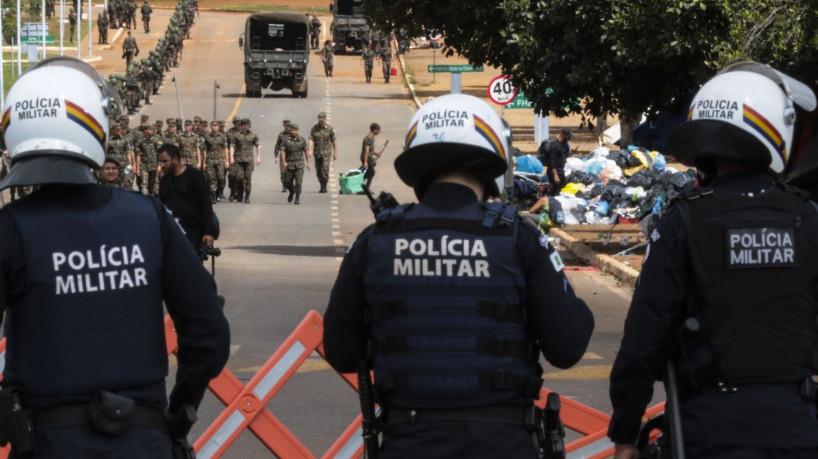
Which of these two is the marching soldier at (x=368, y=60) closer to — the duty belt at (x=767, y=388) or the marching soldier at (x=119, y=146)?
the marching soldier at (x=119, y=146)

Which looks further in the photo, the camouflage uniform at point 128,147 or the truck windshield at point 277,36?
the truck windshield at point 277,36

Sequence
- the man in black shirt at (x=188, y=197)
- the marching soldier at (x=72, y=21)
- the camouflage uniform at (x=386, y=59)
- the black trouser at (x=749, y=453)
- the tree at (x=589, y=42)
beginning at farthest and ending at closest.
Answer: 1. the marching soldier at (x=72, y=21)
2. the camouflage uniform at (x=386, y=59)
3. the tree at (x=589, y=42)
4. the man in black shirt at (x=188, y=197)
5. the black trouser at (x=749, y=453)

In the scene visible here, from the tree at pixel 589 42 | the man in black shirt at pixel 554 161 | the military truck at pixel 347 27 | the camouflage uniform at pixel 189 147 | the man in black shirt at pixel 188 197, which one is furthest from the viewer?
the military truck at pixel 347 27

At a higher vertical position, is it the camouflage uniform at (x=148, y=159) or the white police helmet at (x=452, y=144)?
the white police helmet at (x=452, y=144)

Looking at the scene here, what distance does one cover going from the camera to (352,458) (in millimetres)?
6918

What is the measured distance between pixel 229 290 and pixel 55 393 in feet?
42.0

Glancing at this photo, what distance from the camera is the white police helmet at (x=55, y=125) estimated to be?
4.00 metres

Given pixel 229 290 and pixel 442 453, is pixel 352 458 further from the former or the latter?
pixel 229 290

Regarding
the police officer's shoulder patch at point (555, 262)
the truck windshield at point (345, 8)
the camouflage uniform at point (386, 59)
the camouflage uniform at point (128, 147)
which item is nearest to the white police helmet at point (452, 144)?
the police officer's shoulder patch at point (555, 262)

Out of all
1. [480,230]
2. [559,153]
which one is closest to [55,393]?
A: [480,230]

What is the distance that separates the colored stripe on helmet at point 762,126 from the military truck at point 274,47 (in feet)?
168

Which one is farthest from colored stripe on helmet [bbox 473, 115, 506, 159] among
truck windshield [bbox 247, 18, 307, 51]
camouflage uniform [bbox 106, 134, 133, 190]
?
truck windshield [bbox 247, 18, 307, 51]

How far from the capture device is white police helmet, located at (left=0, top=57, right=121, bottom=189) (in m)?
4.00

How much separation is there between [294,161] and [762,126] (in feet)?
89.0
